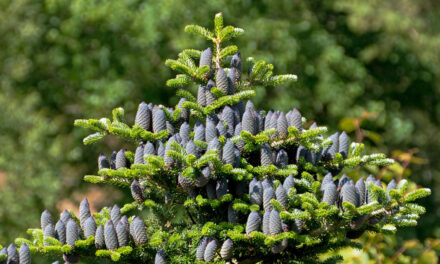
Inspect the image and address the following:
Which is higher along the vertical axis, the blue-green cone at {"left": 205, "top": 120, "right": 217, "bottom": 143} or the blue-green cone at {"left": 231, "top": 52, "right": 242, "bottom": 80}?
the blue-green cone at {"left": 231, "top": 52, "right": 242, "bottom": 80}

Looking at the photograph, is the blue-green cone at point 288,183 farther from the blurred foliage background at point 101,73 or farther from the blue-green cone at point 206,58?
the blurred foliage background at point 101,73

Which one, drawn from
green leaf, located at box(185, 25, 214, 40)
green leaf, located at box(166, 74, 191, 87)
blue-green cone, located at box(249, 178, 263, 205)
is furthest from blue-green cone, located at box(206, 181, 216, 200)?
green leaf, located at box(185, 25, 214, 40)

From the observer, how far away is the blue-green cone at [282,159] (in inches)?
89.1

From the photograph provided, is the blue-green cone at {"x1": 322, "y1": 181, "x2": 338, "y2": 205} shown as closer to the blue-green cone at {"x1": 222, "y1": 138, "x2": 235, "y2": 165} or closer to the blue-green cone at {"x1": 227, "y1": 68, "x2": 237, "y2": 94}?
the blue-green cone at {"x1": 222, "y1": 138, "x2": 235, "y2": 165}

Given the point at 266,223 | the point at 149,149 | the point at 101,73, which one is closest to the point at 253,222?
the point at 266,223

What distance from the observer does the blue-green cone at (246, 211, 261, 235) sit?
204 centimetres

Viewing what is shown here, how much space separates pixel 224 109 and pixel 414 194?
79 centimetres

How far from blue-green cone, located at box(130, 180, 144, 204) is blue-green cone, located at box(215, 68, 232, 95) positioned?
20.1 inches

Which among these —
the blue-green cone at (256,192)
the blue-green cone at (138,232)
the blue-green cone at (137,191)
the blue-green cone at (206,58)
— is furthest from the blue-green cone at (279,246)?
the blue-green cone at (206,58)

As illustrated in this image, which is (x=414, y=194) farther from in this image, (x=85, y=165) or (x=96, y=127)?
(x=85, y=165)

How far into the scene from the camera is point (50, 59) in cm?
870

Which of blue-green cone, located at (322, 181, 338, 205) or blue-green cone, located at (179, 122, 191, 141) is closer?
blue-green cone, located at (322, 181, 338, 205)

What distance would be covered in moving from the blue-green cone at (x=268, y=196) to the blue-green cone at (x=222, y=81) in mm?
481

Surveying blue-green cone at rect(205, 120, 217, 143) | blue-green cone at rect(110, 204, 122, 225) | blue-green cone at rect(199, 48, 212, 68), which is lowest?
blue-green cone at rect(110, 204, 122, 225)
